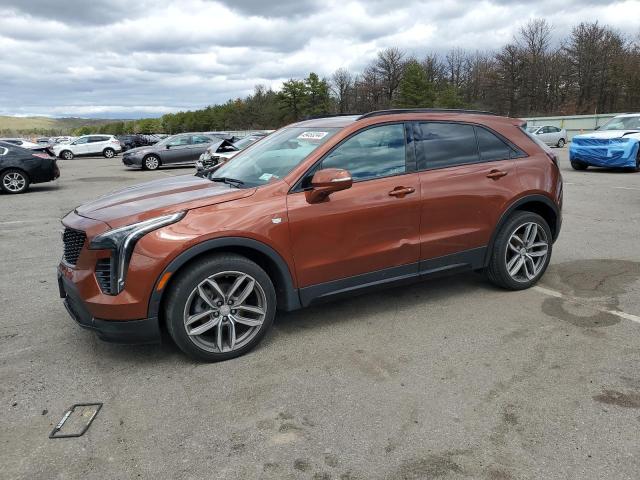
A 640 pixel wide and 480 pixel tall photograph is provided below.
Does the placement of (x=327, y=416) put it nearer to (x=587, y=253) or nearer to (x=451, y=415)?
(x=451, y=415)

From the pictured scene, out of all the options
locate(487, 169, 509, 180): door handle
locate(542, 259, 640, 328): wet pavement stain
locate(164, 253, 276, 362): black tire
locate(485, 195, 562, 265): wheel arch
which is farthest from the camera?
locate(485, 195, 562, 265): wheel arch

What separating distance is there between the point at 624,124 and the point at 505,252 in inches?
581

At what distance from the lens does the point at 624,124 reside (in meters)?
16.3

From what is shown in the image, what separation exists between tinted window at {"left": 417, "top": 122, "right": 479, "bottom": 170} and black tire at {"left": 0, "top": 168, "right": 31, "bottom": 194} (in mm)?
13300

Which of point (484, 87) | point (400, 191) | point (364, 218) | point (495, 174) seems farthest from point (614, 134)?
point (484, 87)

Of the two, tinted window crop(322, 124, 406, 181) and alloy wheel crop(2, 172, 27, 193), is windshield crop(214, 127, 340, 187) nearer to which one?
tinted window crop(322, 124, 406, 181)

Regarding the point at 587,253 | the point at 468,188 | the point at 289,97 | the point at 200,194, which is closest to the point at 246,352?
the point at 200,194

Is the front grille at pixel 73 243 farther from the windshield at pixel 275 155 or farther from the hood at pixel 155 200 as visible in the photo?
the windshield at pixel 275 155

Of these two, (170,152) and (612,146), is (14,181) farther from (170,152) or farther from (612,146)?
(612,146)

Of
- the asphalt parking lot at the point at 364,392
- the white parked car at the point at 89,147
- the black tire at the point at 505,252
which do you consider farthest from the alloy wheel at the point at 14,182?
the white parked car at the point at 89,147

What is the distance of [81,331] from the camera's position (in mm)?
4117

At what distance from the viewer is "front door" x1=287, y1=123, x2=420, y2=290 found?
3693 mm

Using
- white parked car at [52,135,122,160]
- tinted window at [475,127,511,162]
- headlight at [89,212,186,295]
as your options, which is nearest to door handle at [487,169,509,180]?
tinted window at [475,127,511,162]

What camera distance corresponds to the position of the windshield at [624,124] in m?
16.0
